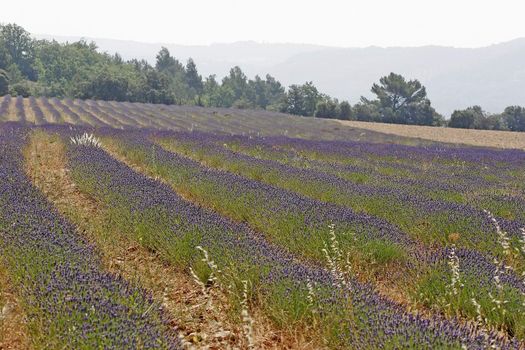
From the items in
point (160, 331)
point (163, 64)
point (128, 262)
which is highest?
point (163, 64)

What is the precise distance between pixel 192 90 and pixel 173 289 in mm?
79144

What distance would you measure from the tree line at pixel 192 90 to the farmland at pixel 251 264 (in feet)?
129

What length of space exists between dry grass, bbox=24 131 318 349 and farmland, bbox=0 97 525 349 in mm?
14

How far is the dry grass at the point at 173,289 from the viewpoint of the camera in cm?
308

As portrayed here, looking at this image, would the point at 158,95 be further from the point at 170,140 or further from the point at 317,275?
the point at 317,275

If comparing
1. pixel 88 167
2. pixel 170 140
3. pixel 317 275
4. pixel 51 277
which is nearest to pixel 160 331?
pixel 51 277

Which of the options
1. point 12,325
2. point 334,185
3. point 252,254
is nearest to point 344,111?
point 334,185

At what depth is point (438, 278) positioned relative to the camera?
142 inches

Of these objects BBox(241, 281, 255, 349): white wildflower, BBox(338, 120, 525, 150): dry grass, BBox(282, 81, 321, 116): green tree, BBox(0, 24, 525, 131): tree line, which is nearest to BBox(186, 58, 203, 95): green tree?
BBox(0, 24, 525, 131): tree line

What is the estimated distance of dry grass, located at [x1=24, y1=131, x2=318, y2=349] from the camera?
308cm

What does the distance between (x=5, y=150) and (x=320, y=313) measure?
7.79 metres

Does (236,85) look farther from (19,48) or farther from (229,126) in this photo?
(229,126)

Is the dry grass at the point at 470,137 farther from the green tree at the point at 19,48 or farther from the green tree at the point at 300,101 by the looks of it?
the green tree at the point at 19,48

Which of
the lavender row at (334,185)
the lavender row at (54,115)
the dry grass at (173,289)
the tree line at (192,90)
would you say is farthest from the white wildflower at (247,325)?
the tree line at (192,90)
